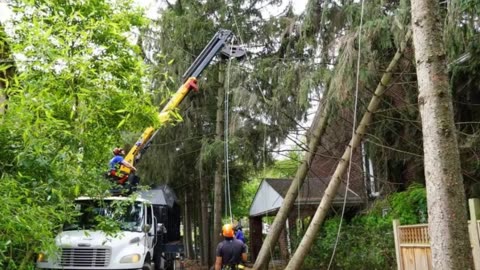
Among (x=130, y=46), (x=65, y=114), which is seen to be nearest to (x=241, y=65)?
(x=130, y=46)

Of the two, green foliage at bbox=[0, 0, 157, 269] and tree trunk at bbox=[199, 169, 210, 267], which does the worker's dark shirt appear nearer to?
green foliage at bbox=[0, 0, 157, 269]

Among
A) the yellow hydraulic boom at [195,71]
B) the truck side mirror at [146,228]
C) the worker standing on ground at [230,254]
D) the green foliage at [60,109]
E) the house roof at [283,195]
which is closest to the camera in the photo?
the green foliage at [60,109]

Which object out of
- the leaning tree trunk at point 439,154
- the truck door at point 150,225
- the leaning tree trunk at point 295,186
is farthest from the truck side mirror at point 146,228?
the leaning tree trunk at point 439,154

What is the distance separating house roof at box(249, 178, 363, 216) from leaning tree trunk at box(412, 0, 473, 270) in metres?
11.0

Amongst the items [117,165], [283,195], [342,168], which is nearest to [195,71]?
[342,168]

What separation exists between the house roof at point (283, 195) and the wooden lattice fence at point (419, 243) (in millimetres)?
7287

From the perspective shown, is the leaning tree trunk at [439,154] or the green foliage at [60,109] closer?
the leaning tree trunk at [439,154]

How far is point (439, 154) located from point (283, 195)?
41.6 feet

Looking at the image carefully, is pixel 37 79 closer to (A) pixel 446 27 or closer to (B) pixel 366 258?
(A) pixel 446 27

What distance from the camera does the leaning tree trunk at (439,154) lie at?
3.82 m

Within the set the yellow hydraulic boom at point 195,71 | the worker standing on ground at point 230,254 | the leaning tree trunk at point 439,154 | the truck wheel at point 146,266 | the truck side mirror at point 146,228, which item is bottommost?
the truck wheel at point 146,266

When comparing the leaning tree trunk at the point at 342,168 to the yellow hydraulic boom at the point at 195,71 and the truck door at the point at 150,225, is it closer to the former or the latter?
the truck door at the point at 150,225

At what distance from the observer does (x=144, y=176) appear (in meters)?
17.9

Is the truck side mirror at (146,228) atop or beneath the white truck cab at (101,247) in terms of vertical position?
atop
